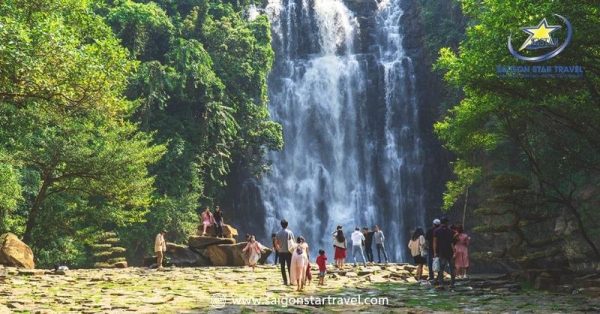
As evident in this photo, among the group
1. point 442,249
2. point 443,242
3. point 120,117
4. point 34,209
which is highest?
point 120,117

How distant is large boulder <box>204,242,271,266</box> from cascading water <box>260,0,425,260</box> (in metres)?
17.2

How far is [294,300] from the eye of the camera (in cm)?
1148

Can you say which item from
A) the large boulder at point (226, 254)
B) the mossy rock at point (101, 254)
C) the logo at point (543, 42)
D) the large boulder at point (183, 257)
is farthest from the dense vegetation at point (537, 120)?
the mossy rock at point (101, 254)

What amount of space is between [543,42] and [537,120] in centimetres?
507

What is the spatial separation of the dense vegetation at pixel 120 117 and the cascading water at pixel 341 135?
4142 millimetres

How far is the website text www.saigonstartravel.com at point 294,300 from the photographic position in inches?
435

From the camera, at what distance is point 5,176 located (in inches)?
771

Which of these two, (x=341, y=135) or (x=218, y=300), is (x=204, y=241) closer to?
(x=218, y=300)

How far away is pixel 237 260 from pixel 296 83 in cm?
2531

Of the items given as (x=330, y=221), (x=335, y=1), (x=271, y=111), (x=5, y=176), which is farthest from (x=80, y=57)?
(x=335, y=1)

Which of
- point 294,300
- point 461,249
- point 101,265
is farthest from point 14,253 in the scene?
point 461,249

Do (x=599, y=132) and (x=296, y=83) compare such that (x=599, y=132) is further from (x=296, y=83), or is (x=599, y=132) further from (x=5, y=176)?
(x=296, y=83)

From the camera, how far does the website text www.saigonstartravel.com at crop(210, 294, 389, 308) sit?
435 inches

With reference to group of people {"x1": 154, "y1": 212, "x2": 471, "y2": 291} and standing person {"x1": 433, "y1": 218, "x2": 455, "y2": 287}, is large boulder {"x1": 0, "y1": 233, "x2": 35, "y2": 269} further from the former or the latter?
standing person {"x1": 433, "y1": 218, "x2": 455, "y2": 287}
